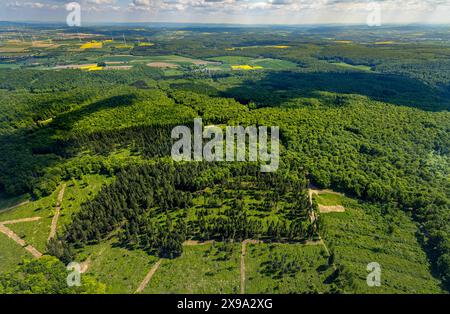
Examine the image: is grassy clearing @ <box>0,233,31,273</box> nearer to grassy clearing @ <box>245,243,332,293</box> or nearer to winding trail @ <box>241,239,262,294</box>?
winding trail @ <box>241,239,262,294</box>

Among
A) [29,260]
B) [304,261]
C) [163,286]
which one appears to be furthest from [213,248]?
[29,260]

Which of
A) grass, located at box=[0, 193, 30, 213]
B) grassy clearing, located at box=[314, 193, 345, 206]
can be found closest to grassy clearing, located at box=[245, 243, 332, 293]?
grassy clearing, located at box=[314, 193, 345, 206]

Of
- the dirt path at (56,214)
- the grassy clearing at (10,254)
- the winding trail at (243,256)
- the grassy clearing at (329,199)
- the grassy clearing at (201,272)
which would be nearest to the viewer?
the grassy clearing at (201,272)

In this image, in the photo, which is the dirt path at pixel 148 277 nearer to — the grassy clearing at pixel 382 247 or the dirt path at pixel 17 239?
the dirt path at pixel 17 239

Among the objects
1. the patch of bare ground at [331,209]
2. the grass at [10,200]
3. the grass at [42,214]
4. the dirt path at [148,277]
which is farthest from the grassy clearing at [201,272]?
the grass at [10,200]
